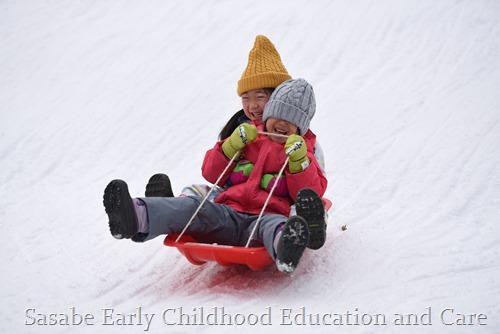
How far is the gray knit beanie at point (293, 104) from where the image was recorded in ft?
10.5

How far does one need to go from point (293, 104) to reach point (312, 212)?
76cm

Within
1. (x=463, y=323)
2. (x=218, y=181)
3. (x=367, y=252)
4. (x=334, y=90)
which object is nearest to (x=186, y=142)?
(x=334, y=90)

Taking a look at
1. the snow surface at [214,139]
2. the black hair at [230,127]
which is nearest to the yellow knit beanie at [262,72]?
the black hair at [230,127]

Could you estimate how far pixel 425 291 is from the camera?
256 cm

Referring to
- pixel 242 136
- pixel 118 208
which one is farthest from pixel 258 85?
pixel 118 208

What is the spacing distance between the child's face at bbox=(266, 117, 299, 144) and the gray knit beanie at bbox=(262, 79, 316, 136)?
28 mm

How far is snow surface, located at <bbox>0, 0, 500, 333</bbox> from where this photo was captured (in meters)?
2.64

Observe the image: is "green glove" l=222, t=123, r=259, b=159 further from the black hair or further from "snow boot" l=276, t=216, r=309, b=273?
"snow boot" l=276, t=216, r=309, b=273

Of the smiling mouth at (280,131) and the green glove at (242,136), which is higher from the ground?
the smiling mouth at (280,131)

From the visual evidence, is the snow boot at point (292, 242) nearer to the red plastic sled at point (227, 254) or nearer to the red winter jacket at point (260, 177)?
the red plastic sled at point (227, 254)

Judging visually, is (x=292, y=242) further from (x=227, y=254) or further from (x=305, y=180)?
(x=305, y=180)

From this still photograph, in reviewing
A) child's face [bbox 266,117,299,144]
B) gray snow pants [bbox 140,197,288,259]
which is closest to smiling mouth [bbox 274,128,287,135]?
child's face [bbox 266,117,299,144]

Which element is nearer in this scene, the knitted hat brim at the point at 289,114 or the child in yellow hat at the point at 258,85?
the knitted hat brim at the point at 289,114

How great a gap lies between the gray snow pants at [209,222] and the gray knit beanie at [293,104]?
0.59 m
